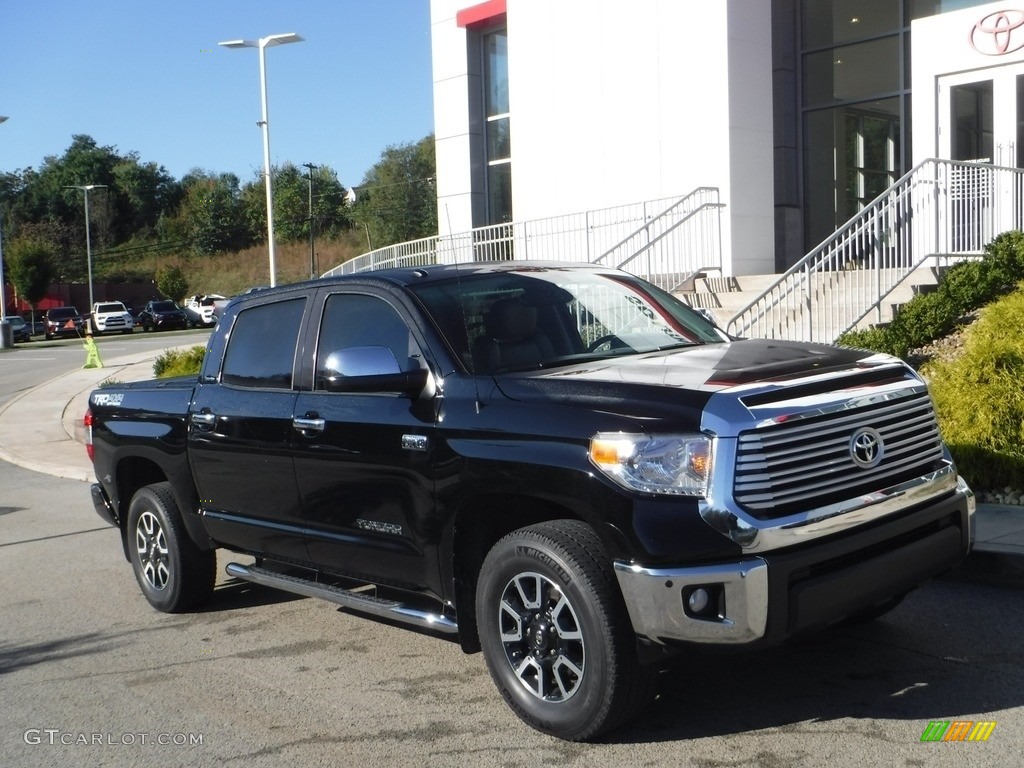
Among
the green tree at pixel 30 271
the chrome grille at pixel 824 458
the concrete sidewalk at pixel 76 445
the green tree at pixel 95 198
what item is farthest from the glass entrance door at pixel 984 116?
the green tree at pixel 95 198

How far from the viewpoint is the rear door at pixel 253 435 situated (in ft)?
18.7

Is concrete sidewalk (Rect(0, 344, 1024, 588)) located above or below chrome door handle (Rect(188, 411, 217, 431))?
below

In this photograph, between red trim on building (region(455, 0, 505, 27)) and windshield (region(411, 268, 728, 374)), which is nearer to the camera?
windshield (region(411, 268, 728, 374))

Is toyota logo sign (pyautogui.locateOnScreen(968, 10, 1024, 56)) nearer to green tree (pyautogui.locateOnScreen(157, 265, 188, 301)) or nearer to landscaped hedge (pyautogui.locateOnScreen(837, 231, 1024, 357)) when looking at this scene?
landscaped hedge (pyautogui.locateOnScreen(837, 231, 1024, 357))

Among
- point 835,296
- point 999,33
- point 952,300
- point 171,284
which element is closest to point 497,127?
point 999,33

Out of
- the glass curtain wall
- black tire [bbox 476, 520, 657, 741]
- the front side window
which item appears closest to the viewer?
black tire [bbox 476, 520, 657, 741]

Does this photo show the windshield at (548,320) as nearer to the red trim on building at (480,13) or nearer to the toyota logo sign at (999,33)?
the toyota logo sign at (999,33)

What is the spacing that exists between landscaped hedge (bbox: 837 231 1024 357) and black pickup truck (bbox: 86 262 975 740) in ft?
19.5

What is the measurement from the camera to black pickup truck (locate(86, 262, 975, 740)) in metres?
4.04

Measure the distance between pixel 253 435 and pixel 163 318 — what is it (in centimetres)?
5509

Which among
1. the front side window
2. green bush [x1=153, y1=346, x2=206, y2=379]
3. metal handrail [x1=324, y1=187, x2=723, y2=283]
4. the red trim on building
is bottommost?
green bush [x1=153, y1=346, x2=206, y2=379]

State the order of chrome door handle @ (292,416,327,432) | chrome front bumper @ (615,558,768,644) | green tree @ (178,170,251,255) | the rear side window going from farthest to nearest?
green tree @ (178,170,251,255), the rear side window, chrome door handle @ (292,416,327,432), chrome front bumper @ (615,558,768,644)

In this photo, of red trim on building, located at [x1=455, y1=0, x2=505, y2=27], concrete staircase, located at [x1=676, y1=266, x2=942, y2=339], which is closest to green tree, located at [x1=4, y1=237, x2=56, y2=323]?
red trim on building, located at [x1=455, y1=0, x2=505, y2=27]

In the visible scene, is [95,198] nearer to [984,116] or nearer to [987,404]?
[984,116]
